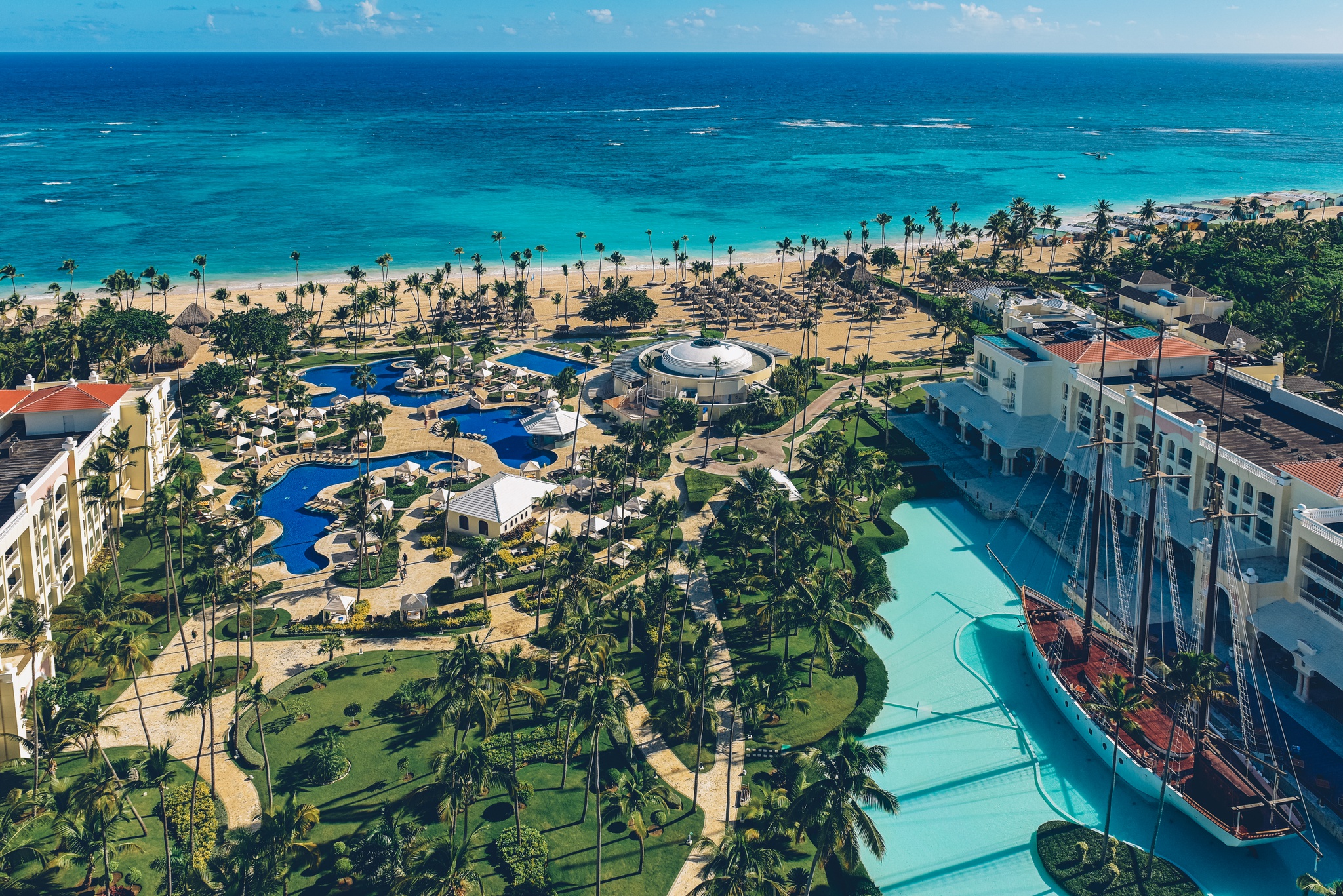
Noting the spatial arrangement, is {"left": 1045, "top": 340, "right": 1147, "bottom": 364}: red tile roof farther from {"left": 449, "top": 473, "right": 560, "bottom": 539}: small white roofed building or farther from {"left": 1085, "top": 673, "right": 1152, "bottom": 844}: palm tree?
{"left": 449, "top": 473, "right": 560, "bottom": 539}: small white roofed building

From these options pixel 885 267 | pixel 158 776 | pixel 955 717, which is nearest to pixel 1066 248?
pixel 885 267

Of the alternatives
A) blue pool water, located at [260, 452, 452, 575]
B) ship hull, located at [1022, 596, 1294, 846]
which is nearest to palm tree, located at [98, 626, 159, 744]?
blue pool water, located at [260, 452, 452, 575]

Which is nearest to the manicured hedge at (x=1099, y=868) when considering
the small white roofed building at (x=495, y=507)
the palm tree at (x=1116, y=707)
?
the palm tree at (x=1116, y=707)

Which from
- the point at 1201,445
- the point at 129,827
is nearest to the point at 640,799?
the point at 129,827

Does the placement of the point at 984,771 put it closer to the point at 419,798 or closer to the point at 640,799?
the point at 640,799

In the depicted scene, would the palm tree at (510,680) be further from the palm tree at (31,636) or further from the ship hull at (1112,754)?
the ship hull at (1112,754)

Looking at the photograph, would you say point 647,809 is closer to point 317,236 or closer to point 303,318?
point 303,318

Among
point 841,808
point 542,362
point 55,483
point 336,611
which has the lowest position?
point 336,611
